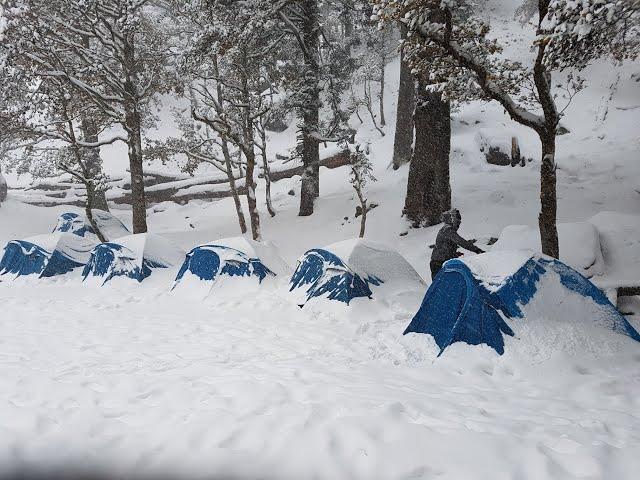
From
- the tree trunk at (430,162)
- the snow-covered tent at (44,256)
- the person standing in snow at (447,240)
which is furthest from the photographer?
the snow-covered tent at (44,256)

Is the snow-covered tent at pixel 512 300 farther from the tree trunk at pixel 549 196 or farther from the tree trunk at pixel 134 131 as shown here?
the tree trunk at pixel 134 131

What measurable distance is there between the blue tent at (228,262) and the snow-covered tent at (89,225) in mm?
8491

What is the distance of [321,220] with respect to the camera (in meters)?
13.7

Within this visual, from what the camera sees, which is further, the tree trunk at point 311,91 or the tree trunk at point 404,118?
the tree trunk at point 404,118

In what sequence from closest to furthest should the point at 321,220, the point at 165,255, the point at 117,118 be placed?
the point at 165,255
the point at 117,118
the point at 321,220

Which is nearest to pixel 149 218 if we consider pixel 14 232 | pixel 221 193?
pixel 221 193

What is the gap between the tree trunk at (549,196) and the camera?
19.1 ft

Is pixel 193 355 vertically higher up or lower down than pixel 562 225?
lower down

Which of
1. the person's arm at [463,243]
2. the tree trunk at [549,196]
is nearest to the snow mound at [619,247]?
the tree trunk at [549,196]

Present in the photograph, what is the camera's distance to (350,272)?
623 centimetres

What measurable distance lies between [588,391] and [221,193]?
22.7 metres

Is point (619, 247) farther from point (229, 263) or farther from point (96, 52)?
point (96, 52)

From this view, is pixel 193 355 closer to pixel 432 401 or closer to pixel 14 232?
pixel 432 401

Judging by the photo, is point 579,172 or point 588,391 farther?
point 579,172
